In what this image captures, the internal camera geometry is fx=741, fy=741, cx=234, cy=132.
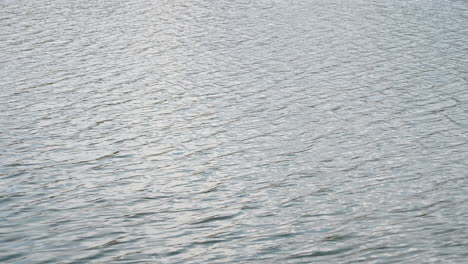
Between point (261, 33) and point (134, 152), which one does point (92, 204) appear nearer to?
point (134, 152)

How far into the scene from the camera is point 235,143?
1622 cm

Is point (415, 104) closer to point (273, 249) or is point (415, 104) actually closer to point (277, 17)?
point (273, 249)

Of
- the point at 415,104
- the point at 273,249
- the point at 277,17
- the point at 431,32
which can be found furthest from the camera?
the point at 277,17

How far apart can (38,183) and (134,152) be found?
2451 mm

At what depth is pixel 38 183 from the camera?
13820 millimetres

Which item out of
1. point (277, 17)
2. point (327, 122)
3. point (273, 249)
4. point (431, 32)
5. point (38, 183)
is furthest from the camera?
point (277, 17)

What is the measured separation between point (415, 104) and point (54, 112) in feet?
29.6

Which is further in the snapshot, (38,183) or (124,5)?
(124,5)

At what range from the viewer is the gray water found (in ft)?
37.8

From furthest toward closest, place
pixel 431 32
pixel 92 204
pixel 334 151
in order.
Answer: pixel 431 32, pixel 334 151, pixel 92 204

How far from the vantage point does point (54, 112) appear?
18.3 m

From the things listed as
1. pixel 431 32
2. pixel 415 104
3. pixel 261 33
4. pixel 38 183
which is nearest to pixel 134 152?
pixel 38 183

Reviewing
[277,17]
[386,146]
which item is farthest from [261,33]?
[386,146]

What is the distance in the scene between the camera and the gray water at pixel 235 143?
11.5 meters
